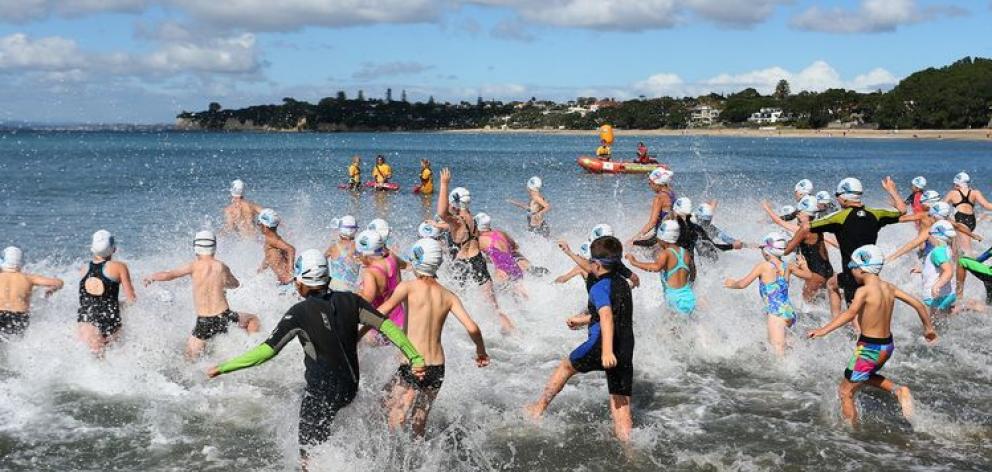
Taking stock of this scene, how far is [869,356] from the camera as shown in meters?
7.29

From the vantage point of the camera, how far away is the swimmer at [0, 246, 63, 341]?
8953 millimetres

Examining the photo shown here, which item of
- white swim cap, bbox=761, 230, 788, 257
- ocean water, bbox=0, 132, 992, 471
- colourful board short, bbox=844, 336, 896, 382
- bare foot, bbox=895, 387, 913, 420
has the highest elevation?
white swim cap, bbox=761, 230, 788, 257

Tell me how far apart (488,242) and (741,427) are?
16.1 ft

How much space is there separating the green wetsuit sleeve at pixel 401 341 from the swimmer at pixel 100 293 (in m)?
4.07

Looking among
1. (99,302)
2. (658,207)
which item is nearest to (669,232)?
(658,207)

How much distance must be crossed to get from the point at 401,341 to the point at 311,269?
2.71ft

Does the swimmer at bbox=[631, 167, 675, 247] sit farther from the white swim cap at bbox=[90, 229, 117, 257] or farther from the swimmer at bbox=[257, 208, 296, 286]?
the white swim cap at bbox=[90, 229, 117, 257]

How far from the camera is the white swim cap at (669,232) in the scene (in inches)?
356

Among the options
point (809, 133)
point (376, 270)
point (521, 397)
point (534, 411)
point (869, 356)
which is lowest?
point (521, 397)

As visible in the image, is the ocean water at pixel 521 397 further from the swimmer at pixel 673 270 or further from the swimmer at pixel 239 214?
the swimmer at pixel 239 214

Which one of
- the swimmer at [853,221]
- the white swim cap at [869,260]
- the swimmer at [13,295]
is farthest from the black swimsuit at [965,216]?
the swimmer at [13,295]

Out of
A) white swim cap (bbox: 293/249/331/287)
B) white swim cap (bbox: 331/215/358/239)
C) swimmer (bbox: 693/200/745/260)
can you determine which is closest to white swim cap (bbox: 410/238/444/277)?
white swim cap (bbox: 293/249/331/287)

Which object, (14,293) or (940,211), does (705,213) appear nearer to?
(940,211)

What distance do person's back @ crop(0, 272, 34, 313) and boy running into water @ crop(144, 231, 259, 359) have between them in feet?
4.49
